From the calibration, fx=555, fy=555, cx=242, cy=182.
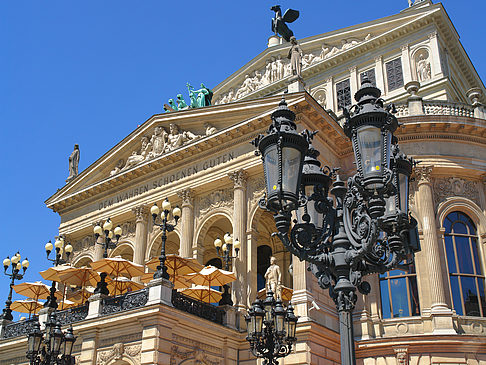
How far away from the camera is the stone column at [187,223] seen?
27.1 meters

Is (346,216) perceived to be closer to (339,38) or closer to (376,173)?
(376,173)

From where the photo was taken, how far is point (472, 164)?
85.1 ft

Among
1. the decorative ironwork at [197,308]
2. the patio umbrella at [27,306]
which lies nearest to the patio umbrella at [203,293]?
the decorative ironwork at [197,308]

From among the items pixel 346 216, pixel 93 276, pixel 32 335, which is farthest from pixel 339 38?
pixel 346 216

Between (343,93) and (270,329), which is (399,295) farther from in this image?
(343,93)

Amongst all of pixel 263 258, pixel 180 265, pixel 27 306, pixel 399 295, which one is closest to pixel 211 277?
pixel 180 265

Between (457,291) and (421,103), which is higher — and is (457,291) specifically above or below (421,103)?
below

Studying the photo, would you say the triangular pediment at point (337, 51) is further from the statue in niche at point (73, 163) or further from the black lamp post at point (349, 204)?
the black lamp post at point (349, 204)

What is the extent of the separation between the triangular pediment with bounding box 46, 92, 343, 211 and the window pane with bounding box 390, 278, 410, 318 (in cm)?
736

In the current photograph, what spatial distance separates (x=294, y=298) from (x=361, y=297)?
162 inches

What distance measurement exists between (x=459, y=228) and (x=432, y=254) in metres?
2.58

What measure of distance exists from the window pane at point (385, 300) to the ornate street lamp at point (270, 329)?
38.6ft

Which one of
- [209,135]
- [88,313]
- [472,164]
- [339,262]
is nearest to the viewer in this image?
[339,262]

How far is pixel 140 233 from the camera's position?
97.3 feet
